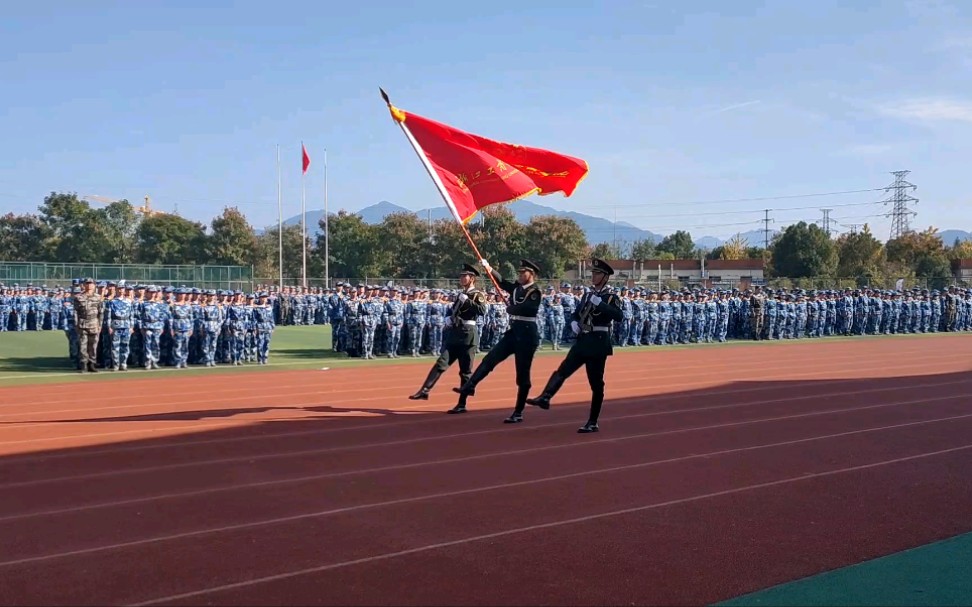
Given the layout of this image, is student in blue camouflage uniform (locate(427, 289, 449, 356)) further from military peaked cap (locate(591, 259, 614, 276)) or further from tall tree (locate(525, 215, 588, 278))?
tall tree (locate(525, 215, 588, 278))

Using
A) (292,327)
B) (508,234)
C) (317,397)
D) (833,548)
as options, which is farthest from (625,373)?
(508,234)

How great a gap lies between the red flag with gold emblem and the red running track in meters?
2.69

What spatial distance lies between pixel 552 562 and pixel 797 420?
7.03 metres

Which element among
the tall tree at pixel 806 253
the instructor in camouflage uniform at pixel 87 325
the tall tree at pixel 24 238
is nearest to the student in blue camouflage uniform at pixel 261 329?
the instructor in camouflage uniform at pixel 87 325

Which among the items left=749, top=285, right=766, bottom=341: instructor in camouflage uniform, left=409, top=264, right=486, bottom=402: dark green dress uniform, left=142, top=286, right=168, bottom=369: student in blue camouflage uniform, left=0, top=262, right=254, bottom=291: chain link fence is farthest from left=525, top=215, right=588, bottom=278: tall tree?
left=409, top=264, right=486, bottom=402: dark green dress uniform

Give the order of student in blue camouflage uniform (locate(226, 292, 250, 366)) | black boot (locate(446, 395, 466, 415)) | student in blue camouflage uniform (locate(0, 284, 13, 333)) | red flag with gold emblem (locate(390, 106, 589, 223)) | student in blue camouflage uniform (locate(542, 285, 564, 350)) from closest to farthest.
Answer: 1. red flag with gold emblem (locate(390, 106, 589, 223))
2. black boot (locate(446, 395, 466, 415))
3. student in blue camouflage uniform (locate(226, 292, 250, 366))
4. student in blue camouflage uniform (locate(542, 285, 564, 350))
5. student in blue camouflage uniform (locate(0, 284, 13, 333))

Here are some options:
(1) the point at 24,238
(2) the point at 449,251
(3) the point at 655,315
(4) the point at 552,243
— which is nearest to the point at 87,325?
(3) the point at 655,315

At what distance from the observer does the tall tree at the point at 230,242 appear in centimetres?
5359

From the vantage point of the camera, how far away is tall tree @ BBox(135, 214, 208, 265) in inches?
2165

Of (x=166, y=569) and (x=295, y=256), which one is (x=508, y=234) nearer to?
(x=295, y=256)

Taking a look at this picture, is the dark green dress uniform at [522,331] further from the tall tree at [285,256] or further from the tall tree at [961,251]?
the tall tree at [961,251]

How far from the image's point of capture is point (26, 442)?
9664 mm

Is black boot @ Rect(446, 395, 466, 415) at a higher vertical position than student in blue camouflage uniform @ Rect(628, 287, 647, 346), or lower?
lower

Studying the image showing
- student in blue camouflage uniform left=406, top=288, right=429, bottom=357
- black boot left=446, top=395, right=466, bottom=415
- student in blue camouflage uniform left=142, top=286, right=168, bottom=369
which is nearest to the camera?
black boot left=446, top=395, right=466, bottom=415
